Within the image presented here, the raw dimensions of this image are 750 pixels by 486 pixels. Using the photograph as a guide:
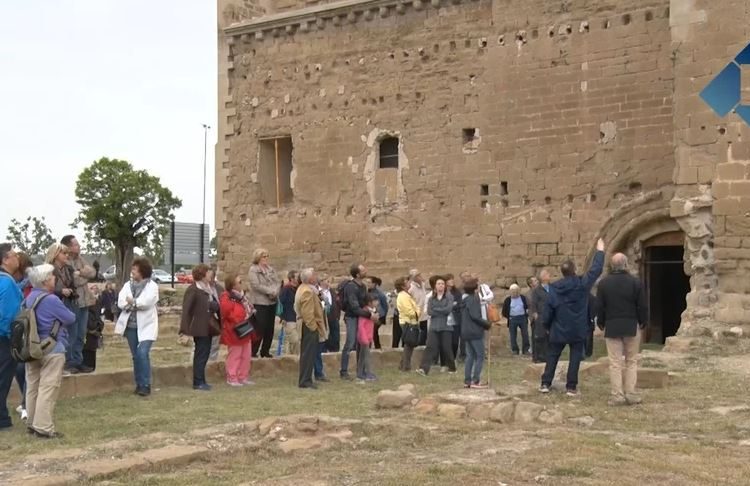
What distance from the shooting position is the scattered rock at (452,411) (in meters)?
8.92

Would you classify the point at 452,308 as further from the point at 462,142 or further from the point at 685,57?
the point at 462,142

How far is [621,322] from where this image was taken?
9906 millimetres

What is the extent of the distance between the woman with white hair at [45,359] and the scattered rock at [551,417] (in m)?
4.15

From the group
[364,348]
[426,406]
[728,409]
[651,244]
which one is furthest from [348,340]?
[651,244]

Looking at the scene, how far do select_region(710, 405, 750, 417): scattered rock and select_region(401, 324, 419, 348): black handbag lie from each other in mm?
5030

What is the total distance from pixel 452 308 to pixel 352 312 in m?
1.58

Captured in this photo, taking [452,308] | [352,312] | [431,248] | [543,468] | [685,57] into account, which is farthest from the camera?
[431,248]

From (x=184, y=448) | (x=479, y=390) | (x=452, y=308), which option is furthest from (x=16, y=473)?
(x=452, y=308)

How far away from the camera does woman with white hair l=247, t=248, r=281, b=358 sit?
1327cm

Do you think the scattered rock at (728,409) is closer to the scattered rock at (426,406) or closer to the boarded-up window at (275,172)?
the scattered rock at (426,406)

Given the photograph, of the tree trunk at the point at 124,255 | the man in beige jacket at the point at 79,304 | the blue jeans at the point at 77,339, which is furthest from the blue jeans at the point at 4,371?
the tree trunk at the point at 124,255

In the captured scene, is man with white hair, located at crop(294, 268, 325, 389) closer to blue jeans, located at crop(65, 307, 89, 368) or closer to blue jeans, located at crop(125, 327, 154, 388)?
blue jeans, located at crop(125, 327, 154, 388)

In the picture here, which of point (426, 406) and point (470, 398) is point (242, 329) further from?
point (470, 398)

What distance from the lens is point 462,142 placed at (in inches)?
821
